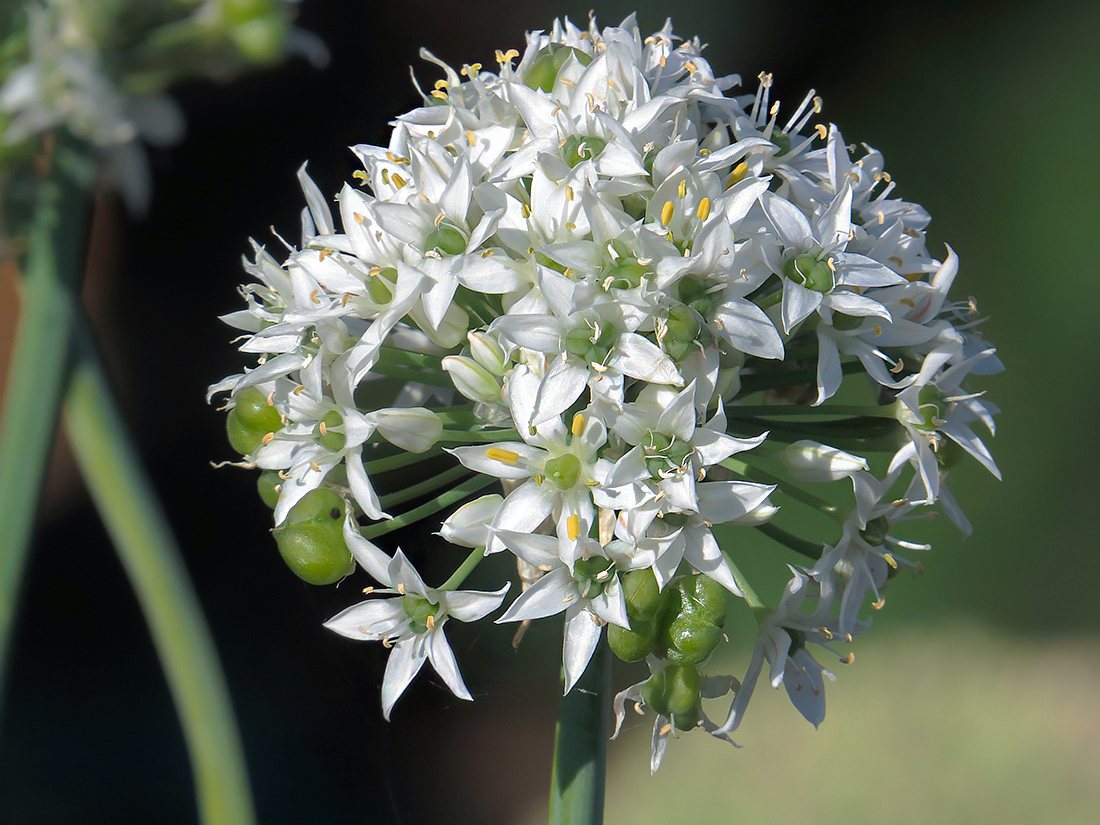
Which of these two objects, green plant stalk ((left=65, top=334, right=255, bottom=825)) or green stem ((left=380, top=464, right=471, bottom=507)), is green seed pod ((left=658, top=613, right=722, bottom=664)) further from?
green plant stalk ((left=65, top=334, right=255, bottom=825))

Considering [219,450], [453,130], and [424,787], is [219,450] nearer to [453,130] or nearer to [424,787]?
[424,787]

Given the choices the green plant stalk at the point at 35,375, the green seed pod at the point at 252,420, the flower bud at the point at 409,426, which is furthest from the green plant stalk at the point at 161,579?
the flower bud at the point at 409,426

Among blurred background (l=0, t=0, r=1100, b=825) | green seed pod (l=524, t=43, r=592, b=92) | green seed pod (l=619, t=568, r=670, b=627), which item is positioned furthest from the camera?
blurred background (l=0, t=0, r=1100, b=825)

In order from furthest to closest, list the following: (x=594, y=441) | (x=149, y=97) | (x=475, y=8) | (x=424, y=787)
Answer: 1. (x=475, y=8)
2. (x=424, y=787)
3. (x=149, y=97)
4. (x=594, y=441)

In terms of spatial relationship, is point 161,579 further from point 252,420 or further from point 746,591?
point 746,591

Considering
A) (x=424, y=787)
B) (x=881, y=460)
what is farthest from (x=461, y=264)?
(x=424, y=787)

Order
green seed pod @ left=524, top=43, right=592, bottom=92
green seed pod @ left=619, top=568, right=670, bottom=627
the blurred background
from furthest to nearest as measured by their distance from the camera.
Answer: the blurred background < green seed pod @ left=524, top=43, right=592, bottom=92 < green seed pod @ left=619, top=568, right=670, bottom=627

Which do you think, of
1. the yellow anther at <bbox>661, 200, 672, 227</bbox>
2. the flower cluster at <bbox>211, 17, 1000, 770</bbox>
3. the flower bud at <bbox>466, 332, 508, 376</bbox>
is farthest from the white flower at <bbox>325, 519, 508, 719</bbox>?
the yellow anther at <bbox>661, 200, 672, 227</bbox>

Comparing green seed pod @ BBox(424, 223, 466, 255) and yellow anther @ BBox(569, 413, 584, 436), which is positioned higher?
green seed pod @ BBox(424, 223, 466, 255)
